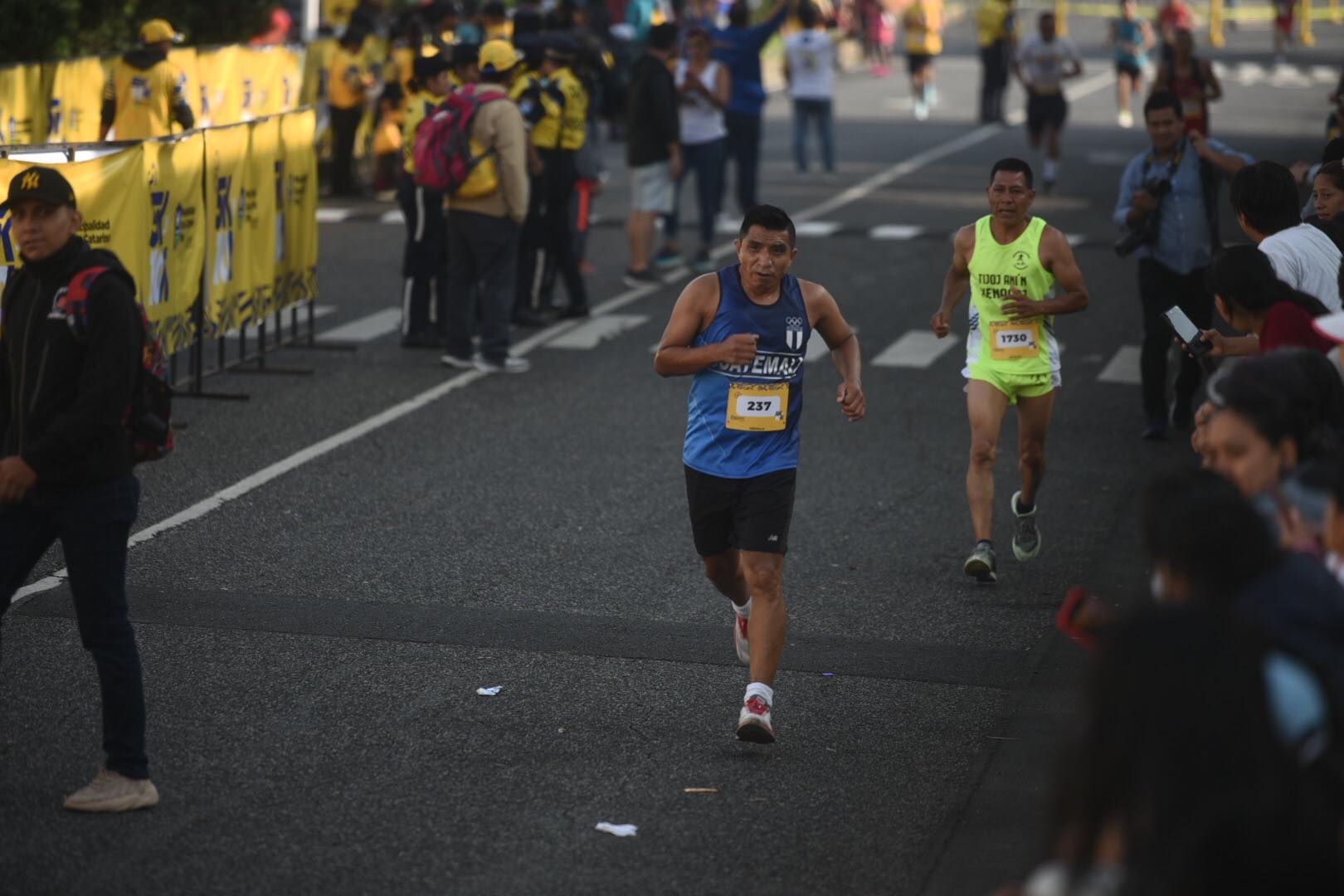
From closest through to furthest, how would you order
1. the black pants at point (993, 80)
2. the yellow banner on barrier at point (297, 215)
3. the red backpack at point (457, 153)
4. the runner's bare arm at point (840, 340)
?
the runner's bare arm at point (840, 340) → the red backpack at point (457, 153) → the yellow banner on barrier at point (297, 215) → the black pants at point (993, 80)

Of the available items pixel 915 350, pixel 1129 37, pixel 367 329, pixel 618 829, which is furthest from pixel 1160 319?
pixel 1129 37

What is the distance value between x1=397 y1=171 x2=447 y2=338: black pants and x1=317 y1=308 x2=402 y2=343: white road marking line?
1.89 feet

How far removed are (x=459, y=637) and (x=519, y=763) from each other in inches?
57.7

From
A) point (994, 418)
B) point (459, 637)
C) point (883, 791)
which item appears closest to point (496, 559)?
point (459, 637)

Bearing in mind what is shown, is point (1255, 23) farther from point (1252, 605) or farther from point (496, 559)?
point (1252, 605)

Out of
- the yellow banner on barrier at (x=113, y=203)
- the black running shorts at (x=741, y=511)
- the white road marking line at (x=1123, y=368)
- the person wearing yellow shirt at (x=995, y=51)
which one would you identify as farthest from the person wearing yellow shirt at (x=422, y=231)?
the person wearing yellow shirt at (x=995, y=51)

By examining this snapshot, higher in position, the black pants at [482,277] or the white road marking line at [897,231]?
the black pants at [482,277]

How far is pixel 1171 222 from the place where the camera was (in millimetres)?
11891

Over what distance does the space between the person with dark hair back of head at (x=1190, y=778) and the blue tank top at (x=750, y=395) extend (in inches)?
147

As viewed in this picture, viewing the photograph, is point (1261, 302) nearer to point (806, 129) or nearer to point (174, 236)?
point (174, 236)

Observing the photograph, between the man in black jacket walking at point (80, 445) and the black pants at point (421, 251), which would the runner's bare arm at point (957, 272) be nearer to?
the man in black jacket walking at point (80, 445)

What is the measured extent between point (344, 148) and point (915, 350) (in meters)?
10.5

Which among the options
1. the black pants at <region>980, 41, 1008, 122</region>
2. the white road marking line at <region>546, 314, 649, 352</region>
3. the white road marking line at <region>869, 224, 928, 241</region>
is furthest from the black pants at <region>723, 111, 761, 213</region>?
the black pants at <region>980, 41, 1008, 122</region>

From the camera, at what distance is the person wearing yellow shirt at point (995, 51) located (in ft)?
107
